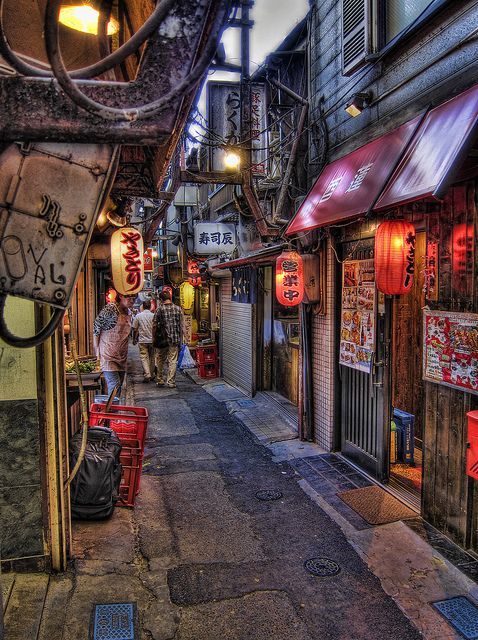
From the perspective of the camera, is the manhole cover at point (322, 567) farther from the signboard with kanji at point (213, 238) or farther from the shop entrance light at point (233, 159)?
the signboard with kanji at point (213, 238)

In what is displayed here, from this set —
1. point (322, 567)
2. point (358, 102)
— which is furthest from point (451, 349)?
point (358, 102)

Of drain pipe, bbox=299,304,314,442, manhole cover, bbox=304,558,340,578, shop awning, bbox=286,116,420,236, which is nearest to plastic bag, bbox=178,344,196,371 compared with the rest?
drain pipe, bbox=299,304,314,442

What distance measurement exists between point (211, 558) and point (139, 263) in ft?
16.9

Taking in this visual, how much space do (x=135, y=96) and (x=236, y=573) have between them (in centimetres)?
515

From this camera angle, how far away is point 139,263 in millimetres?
8633

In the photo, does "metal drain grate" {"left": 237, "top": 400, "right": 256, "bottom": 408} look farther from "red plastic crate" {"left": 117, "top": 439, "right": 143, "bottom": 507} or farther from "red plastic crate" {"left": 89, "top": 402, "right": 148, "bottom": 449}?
"red plastic crate" {"left": 117, "top": 439, "right": 143, "bottom": 507}

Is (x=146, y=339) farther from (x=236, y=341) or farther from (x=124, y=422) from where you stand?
(x=124, y=422)

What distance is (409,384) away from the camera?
1014 centimetres

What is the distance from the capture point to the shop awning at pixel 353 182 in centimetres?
647

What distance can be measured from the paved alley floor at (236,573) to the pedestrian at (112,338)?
399cm

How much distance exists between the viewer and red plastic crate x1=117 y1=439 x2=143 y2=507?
22.4 feet

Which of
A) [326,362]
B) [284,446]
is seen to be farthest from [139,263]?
[284,446]

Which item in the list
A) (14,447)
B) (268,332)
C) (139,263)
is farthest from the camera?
(268,332)

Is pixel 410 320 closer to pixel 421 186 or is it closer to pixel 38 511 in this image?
pixel 421 186
